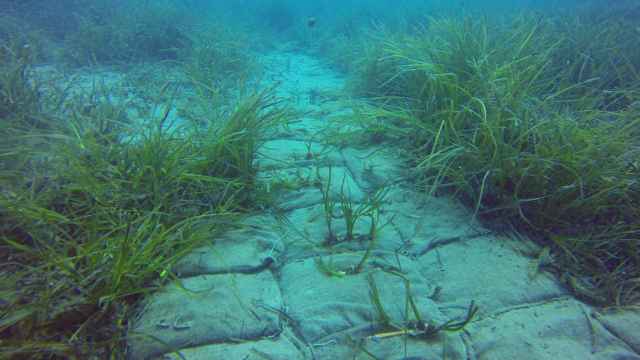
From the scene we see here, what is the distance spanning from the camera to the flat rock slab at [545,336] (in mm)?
1858

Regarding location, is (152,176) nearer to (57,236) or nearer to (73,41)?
(57,236)

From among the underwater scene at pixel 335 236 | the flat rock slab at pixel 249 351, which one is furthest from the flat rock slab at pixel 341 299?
the flat rock slab at pixel 249 351

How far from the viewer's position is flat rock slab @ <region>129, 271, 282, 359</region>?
1869mm

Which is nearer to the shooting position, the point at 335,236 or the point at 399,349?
the point at 399,349

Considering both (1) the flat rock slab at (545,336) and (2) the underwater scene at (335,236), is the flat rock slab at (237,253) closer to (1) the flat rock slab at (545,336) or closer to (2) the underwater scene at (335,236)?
(2) the underwater scene at (335,236)

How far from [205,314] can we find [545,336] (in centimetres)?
201

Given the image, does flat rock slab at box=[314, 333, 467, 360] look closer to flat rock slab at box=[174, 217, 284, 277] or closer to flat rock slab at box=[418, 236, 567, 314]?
flat rock slab at box=[418, 236, 567, 314]

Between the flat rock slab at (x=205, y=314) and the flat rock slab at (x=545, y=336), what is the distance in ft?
4.02

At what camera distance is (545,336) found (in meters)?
1.96

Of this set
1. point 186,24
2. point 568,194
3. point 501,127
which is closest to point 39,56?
point 186,24

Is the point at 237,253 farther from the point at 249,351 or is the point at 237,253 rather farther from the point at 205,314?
the point at 249,351

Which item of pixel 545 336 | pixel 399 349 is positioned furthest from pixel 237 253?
pixel 545 336

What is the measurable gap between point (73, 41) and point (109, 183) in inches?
294

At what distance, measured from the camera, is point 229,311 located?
207 centimetres
